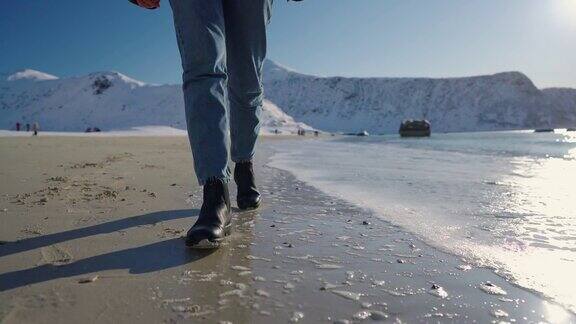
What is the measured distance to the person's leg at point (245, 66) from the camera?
1592mm

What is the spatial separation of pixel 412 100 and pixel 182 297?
8989 cm

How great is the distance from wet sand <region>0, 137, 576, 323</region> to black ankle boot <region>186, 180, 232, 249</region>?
0.04m

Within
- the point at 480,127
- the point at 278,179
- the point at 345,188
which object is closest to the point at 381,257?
the point at 345,188

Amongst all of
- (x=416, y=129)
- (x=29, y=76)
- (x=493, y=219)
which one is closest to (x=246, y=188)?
(x=493, y=219)

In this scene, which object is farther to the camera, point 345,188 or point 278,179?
point 278,179

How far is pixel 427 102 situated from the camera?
279 feet

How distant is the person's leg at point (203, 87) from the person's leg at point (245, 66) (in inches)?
12.3

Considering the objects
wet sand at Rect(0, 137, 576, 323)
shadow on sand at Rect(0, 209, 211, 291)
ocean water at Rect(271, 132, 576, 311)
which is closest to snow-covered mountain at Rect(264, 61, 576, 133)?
ocean water at Rect(271, 132, 576, 311)

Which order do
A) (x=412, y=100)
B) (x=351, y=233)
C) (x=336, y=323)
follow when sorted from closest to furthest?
(x=336, y=323) < (x=351, y=233) < (x=412, y=100)

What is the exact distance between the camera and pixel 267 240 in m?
1.19

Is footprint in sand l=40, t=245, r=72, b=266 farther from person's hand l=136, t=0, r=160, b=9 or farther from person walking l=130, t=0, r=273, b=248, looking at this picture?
person's hand l=136, t=0, r=160, b=9

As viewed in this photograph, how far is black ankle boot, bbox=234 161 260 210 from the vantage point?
174cm

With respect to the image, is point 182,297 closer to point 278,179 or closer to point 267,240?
Answer: point 267,240

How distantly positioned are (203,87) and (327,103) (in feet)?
294
